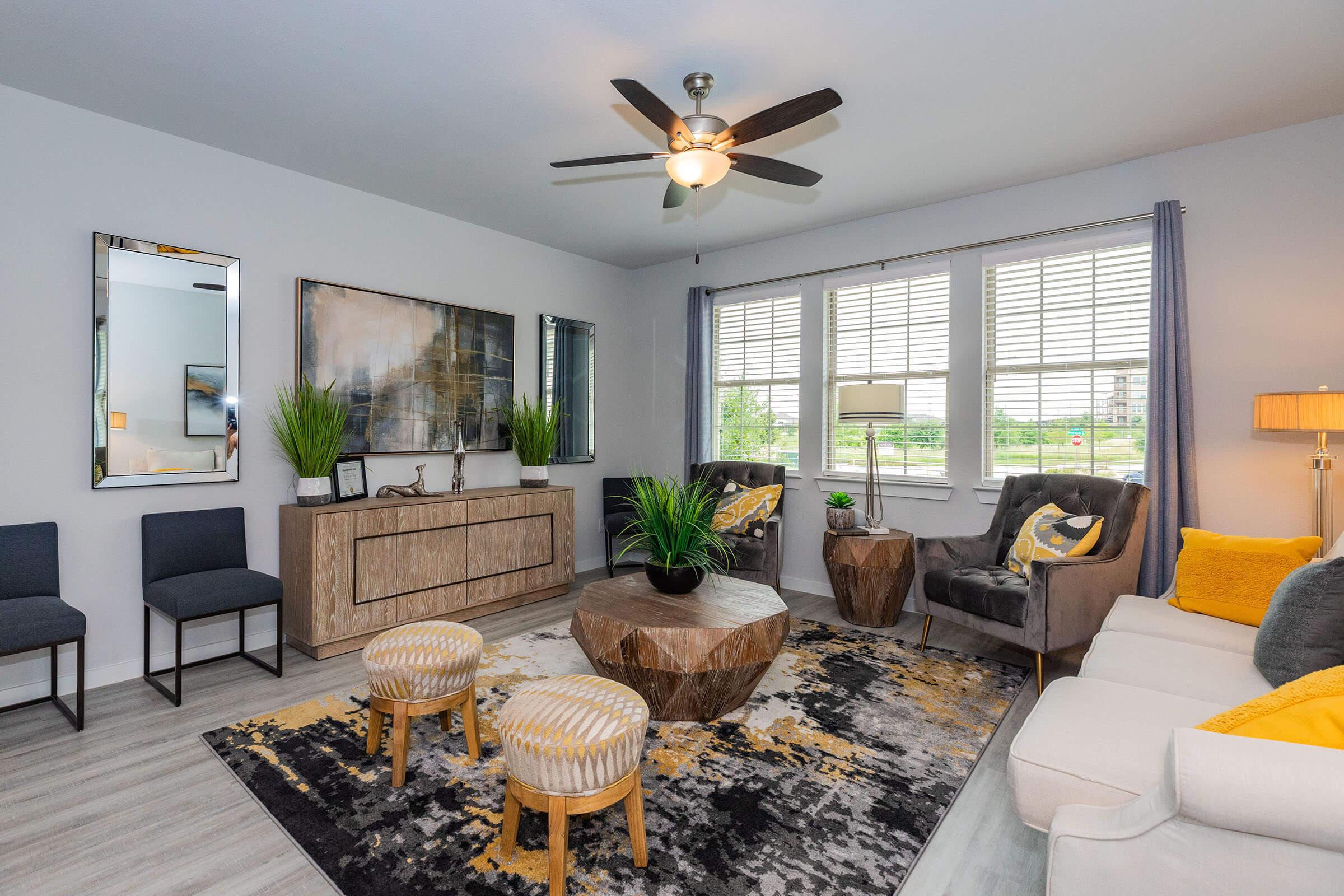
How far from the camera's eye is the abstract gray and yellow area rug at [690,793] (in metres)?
1.76

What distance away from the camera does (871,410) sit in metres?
4.09

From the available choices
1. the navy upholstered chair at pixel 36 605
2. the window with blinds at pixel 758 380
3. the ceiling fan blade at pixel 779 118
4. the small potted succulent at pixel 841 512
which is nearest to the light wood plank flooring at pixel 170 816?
the navy upholstered chair at pixel 36 605

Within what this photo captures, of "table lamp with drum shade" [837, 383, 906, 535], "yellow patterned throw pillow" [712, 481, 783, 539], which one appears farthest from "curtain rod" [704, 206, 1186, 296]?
"yellow patterned throw pillow" [712, 481, 783, 539]

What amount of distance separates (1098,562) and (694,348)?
3354mm

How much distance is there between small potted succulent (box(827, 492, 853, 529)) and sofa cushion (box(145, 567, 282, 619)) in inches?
126

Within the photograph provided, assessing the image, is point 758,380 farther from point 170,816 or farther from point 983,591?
A: point 170,816

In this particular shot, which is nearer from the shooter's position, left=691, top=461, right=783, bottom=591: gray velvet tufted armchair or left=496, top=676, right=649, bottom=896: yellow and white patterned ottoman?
left=496, top=676, right=649, bottom=896: yellow and white patterned ottoman

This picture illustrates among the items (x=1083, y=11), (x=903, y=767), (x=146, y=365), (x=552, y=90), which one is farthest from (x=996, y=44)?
(x=146, y=365)

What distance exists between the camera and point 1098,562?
9.72 feet

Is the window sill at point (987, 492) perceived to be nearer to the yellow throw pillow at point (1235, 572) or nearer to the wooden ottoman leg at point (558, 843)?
the yellow throw pillow at point (1235, 572)

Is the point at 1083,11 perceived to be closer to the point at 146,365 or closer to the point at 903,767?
the point at 903,767

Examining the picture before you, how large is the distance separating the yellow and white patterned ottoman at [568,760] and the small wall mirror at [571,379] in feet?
12.0

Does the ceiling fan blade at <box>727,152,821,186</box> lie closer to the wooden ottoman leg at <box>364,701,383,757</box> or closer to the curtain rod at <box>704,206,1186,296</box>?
the curtain rod at <box>704,206,1186,296</box>

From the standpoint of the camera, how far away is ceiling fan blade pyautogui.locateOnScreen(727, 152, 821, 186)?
8.89ft
